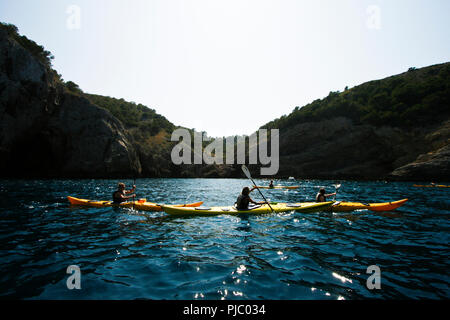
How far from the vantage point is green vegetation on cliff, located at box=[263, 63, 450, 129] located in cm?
4431

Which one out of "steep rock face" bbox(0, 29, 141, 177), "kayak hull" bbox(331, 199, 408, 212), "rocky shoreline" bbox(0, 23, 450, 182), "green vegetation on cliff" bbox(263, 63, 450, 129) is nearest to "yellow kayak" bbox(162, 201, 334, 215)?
"kayak hull" bbox(331, 199, 408, 212)

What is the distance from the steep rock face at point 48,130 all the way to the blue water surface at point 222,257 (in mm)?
33021

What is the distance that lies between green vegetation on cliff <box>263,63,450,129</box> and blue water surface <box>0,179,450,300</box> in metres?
47.0

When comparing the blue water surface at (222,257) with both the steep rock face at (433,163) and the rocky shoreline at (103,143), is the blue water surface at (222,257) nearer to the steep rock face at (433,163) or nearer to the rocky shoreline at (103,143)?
the steep rock face at (433,163)

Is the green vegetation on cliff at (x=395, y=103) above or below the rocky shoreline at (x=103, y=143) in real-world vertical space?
above

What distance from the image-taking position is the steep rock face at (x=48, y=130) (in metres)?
32.6

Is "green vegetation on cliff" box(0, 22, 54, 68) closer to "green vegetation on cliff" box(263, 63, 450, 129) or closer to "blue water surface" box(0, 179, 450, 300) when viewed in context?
"blue water surface" box(0, 179, 450, 300)

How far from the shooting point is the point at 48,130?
4028cm

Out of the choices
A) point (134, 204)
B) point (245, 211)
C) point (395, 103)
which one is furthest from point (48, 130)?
point (395, 103)

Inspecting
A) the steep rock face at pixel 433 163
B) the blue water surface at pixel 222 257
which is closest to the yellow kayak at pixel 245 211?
the blue water surface at pixel 222 257

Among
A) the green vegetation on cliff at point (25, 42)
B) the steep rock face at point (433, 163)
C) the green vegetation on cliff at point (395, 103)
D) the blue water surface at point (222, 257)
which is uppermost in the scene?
the green vegetation on cliff at point (25, 42)

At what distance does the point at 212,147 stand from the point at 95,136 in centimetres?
4511

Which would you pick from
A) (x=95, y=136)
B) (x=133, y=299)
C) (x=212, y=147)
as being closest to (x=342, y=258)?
(x=133, y=299)

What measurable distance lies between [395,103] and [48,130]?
219 ft
